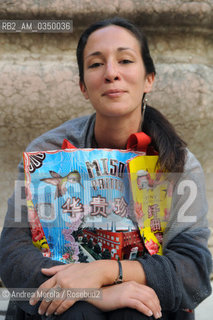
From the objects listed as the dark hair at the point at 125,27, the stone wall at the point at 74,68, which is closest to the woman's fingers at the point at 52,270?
the dark hair at the point at 125,27

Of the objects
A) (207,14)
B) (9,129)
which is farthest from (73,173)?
(207,14)

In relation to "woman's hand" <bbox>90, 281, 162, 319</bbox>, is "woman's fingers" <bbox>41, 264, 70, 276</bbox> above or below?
above

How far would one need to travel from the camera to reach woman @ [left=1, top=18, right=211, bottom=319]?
89cm

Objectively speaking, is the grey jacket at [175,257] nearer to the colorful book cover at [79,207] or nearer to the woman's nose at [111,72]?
the colorful book cover at [79,207]

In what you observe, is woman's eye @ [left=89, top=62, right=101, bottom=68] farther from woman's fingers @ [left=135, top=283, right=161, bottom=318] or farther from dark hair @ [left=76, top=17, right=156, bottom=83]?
woman's fingers @ [left=135, top=283, right=161, bottom=318]

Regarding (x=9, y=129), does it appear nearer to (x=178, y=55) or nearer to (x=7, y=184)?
(x=7, y=184)

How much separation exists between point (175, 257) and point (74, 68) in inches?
40.0

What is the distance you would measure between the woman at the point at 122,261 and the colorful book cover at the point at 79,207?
0.18 feet

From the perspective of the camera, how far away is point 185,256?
0.95 m

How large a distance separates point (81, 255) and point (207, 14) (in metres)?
1.27

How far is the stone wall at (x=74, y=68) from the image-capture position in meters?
1.60

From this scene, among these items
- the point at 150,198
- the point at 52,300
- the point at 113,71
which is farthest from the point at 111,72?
the point at 52,300

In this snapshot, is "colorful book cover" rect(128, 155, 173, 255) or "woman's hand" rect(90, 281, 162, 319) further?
"colorful book cover" rect(128, 155, 173, 255)

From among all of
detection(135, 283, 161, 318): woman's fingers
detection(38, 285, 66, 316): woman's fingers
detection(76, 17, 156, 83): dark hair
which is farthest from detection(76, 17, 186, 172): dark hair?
detection(38, 285, 66, 316): woman's fingers
